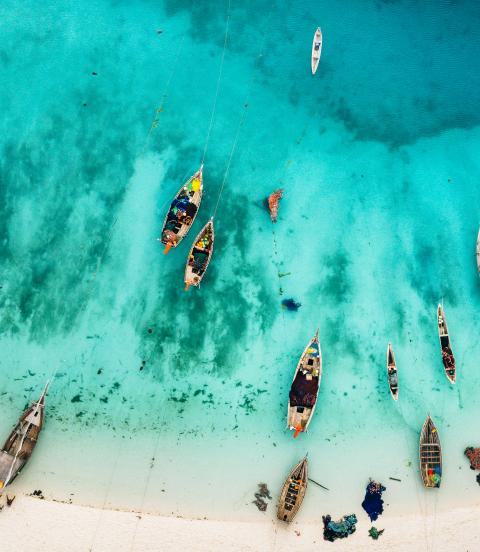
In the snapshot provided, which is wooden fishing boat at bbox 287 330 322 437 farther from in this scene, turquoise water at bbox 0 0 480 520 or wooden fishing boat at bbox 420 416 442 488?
wooden fishing boat at bbox 420 416 442 488

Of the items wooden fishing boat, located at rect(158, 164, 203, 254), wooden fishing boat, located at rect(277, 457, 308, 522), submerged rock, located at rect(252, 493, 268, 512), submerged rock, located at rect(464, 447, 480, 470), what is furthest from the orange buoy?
wooden fishing boat, located at rect(158, 164, 203, 254)

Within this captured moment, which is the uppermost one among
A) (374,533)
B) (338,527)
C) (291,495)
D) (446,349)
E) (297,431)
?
(446,349)

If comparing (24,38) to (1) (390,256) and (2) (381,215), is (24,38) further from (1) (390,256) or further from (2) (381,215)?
(1) (390,256)

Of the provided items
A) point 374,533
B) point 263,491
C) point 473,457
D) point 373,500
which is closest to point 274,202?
point 263,491

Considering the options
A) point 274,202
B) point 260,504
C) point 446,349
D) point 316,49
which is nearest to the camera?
point 260,504

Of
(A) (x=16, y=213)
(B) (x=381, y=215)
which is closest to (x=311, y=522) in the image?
(B) (x=381, y=215)

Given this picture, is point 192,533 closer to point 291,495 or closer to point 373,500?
point 291,495

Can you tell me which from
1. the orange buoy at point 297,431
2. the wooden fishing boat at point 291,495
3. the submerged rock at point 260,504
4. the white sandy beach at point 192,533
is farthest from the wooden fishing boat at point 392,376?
the submerged rock at point 260,504
